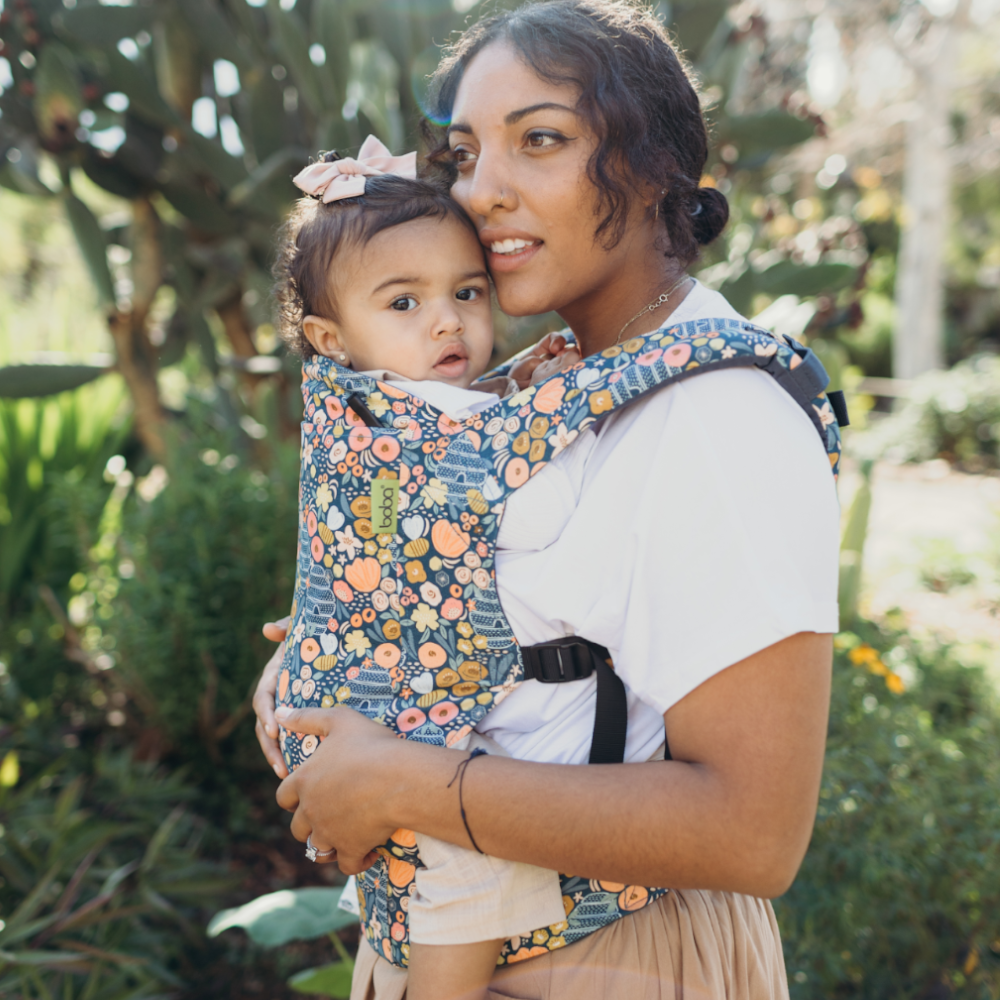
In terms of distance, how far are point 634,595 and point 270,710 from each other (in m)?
0.77

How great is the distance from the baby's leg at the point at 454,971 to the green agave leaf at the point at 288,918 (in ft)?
3.22

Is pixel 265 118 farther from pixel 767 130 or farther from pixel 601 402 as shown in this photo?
pixel 601 402

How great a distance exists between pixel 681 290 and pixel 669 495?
0.51m

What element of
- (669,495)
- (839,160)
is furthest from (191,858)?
(839,160)

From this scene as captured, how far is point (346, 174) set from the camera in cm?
Result: 163

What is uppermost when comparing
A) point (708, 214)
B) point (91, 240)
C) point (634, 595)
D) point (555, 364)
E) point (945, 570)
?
point (91, 240)

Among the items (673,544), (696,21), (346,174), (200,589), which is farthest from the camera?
(696,21)

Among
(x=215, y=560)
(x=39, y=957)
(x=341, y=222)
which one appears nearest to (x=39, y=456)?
(x=215, y=560)

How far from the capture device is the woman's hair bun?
4.78 ft

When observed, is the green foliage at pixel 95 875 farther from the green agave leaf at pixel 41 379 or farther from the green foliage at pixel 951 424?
the green foliage at pixel 951 424

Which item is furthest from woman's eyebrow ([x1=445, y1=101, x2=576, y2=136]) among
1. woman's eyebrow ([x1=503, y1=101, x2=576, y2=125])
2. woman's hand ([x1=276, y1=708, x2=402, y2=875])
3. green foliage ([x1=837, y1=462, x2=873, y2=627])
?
green foliage ([x1=837, y1=462, x2=873, y2=627])

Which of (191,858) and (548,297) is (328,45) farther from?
(191,858)

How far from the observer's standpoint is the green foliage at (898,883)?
7.19 feet

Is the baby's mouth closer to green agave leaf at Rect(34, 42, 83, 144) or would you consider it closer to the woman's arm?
the woman's arm
